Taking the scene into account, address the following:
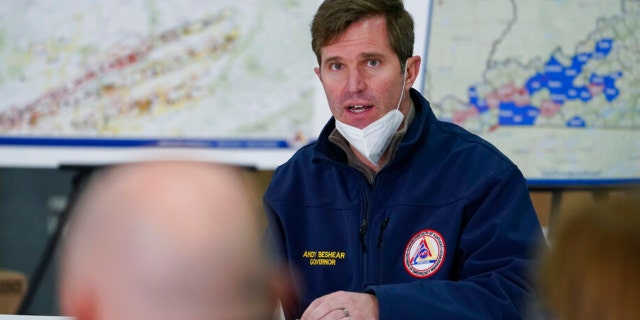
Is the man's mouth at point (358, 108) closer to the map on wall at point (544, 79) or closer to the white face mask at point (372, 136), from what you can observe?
the white face mask at point (372, 136)

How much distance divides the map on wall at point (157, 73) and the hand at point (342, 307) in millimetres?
2002

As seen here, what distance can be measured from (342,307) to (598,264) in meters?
0.98

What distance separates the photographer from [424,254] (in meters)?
2.05

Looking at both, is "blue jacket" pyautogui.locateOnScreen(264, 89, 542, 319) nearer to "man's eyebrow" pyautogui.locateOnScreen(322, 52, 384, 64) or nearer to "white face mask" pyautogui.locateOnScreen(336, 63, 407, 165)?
"white face mask" pyautogui.locateOnScreen(336, 63, 407, 165)

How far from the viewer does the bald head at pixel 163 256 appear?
2.61 ft

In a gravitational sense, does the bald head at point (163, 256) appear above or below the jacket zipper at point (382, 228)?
above


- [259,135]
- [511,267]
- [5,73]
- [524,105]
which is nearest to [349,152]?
[511,267]

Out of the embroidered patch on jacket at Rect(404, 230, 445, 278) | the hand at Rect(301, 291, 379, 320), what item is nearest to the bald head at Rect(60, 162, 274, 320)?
the hand at Rect(301, 291, 379, 320)

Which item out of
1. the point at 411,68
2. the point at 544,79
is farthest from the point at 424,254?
the point at 544,79

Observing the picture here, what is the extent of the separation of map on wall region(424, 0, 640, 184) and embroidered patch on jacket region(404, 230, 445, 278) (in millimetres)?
1783

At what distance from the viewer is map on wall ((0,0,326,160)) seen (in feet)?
11.9

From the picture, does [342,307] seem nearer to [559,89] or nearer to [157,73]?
[157,73]

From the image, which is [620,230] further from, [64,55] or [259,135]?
[64,55]

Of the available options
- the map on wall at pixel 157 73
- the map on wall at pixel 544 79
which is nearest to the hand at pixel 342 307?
the map on wall at pixel 157 73
